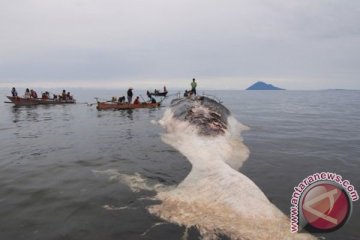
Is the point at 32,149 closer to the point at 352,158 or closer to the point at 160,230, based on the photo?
the point at 160,230

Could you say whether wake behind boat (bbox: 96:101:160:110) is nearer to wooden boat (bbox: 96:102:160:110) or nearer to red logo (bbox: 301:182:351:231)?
wooden boat (bbox: 96:102:160:110)

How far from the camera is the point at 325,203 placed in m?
6.11

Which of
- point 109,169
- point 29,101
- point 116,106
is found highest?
point 29,101

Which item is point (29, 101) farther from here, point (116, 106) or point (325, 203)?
point (325, 203)

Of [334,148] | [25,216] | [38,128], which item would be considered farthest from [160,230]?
[38,128]

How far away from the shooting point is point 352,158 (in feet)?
49.6

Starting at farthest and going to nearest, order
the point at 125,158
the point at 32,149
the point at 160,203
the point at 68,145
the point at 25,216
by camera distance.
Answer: the point at 68,145, the point at 32,149, the point at 125,158, the point at 160,203, the point at 25,216

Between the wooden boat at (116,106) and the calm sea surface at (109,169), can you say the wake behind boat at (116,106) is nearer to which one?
the wooden boat at (116,106)

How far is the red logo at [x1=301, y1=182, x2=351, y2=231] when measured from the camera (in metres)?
6.15

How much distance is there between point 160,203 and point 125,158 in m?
5.73

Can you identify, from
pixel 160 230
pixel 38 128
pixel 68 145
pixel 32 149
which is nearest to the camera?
pixel 160 230

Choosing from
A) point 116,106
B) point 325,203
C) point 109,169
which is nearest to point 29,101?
point 116,106

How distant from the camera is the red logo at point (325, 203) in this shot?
6152mm

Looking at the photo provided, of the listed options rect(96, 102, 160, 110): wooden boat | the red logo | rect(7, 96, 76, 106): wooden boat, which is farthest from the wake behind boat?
the red logo
